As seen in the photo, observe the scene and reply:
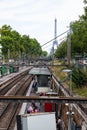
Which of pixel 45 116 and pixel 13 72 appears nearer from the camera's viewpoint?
pixel 45 116

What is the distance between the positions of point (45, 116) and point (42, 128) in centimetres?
75

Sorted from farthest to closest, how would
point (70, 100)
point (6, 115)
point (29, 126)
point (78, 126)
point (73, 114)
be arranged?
1. point (6, 115)
2. point (73, 114)
3. point (78, 126)
4. point (29, 126)
5. point (70, 100)

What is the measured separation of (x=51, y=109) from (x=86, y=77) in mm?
6189

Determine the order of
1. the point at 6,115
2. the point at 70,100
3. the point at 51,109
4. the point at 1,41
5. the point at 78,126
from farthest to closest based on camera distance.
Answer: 1. the point at 1,41
2. the point at 6,115
3. the point at 51,109
4. the point at 78,126
5. the point at 70,100

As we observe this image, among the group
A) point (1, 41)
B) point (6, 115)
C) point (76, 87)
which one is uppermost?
point (1, 41)

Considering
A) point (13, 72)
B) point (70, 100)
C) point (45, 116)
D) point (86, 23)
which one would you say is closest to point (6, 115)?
point (86, 23)

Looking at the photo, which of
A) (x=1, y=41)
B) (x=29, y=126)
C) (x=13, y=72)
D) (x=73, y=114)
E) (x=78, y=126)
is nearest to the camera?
(x=29, y=126)

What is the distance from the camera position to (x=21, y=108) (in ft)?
132

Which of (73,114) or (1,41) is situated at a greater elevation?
(1,41)

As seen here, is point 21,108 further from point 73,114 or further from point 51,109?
point 73,114

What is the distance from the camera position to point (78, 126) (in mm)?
23078

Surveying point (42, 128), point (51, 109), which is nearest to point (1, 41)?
point (51, 109)

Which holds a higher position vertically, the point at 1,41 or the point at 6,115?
the point at 1,41

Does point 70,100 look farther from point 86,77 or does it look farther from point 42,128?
point 86,77
